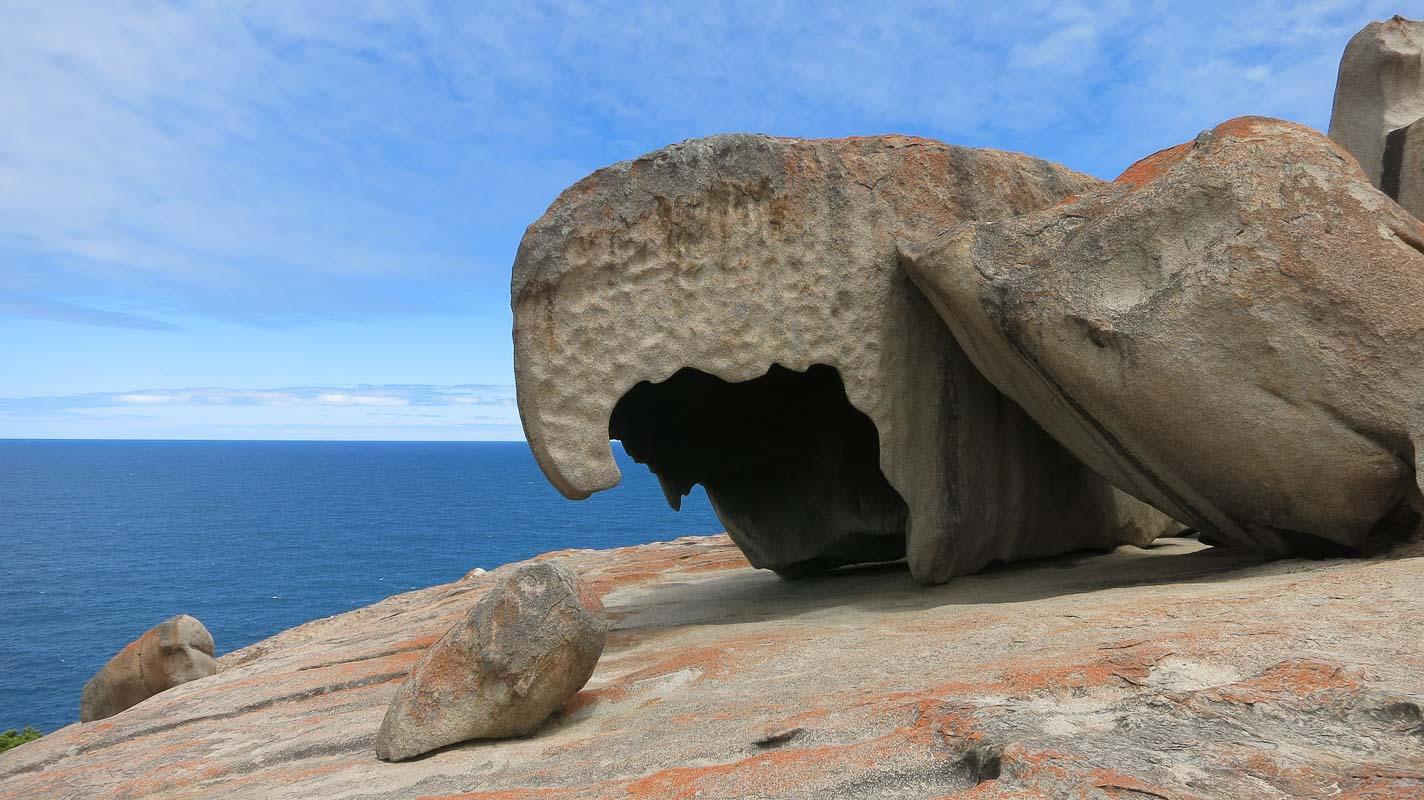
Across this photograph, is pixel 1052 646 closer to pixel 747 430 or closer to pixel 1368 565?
pixel 1368 565

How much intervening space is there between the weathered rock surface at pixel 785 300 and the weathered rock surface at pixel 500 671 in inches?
66.1

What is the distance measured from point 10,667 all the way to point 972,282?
35.8 meters

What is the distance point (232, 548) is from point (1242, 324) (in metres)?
64.2

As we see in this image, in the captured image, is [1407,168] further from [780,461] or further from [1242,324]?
[780,461]

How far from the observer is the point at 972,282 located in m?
6.80

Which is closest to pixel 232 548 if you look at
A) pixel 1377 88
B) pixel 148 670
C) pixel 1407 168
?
pixel 148 670

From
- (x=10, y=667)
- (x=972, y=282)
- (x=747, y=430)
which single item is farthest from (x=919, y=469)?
(x=10, y=667)

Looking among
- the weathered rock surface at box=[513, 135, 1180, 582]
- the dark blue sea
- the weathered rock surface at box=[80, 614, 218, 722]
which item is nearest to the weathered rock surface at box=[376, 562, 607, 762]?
the weathered rock surface at box=[513, 135, 1180, 582]

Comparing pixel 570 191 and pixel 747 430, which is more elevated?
pixel 570 191

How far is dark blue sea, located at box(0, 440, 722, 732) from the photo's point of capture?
37.1 metres

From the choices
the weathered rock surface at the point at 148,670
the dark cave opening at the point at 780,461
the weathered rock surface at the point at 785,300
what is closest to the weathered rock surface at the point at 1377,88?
the weathered rock surface at the point at 785,300

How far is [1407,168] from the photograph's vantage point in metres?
10.7

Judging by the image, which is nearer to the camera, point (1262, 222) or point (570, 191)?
point (1262, 222)

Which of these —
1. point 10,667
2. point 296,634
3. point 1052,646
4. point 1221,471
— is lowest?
point 10,667
